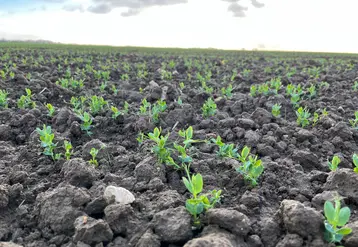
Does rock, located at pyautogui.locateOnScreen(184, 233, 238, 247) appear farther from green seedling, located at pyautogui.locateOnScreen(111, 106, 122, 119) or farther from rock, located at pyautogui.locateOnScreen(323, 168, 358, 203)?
green seedling, located at pyautogui.locateOnScreen(111, 106, 122, 119)

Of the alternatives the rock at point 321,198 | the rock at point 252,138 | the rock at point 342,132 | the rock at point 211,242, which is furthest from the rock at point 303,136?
the rock at point 211,242

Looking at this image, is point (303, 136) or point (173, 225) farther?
point (303, 136)

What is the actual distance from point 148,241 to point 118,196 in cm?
49

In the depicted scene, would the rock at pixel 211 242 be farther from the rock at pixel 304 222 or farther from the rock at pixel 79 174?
the rock at pixel 79 174

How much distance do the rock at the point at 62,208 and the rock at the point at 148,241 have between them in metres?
0.48

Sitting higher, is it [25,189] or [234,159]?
[234,159]

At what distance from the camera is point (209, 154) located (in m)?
3.32

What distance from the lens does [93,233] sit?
84.4 inches

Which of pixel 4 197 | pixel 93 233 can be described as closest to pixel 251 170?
pixel 93 233

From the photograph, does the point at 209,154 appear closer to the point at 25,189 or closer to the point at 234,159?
the point at 234,159

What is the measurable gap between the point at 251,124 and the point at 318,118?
113cm

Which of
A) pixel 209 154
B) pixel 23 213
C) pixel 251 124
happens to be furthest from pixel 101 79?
pixel 23 213

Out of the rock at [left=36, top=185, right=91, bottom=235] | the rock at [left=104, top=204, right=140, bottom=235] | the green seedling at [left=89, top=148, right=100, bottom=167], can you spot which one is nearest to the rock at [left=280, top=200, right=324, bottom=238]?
the rock at [left=104, top=204, right=140, bottom=235]

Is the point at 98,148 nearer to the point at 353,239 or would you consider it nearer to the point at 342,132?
the point at 353,239
